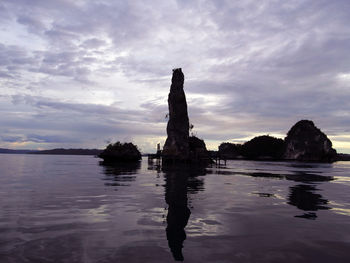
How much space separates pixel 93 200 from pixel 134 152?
82198 mm

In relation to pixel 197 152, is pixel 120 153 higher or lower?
lower

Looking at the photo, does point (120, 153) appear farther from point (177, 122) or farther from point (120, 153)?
point (177, 122)

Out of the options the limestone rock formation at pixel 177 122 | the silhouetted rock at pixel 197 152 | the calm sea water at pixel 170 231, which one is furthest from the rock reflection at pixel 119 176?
the silhouetted rock at pixel 197 152

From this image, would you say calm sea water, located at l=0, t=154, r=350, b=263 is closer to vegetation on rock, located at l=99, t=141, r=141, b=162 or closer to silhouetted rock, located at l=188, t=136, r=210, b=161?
silhouetted rock, located at l=188, t=136, r=210, b=161

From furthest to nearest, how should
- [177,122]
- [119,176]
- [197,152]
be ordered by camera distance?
1. [177,122]
2. [197,152]
3. [119,176]

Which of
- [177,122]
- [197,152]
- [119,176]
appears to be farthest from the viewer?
Answer: [177,122]

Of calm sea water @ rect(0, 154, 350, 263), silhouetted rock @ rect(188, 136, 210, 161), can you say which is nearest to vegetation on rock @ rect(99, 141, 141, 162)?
silhouetted rock @ rect(188, 136, 210, 161)

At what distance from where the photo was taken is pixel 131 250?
8.30 m

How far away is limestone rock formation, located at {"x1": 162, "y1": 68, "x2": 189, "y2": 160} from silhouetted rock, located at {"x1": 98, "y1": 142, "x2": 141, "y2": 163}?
41.7 ft

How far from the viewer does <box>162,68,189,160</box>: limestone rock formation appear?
91125 millimetres

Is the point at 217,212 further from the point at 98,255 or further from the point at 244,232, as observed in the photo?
the point at 98,255

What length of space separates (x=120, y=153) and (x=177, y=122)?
22.4 metres

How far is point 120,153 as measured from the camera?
313ft

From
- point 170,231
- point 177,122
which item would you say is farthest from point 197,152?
point 170,231
